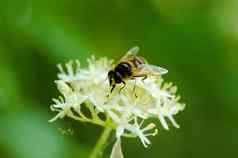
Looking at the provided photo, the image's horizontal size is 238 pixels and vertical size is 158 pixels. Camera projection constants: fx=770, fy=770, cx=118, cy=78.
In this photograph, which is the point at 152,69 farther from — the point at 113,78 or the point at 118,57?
the point at 118,57

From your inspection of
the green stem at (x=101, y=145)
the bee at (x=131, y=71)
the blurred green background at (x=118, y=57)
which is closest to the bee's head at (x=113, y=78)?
the bee at (x=131, y=71)

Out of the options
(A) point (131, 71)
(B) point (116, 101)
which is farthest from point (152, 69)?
(B) point (116, 101)

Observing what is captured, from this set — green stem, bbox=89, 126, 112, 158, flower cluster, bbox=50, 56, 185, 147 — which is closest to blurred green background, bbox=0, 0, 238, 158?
flower cluster, bbox=50, 56, 185, 147

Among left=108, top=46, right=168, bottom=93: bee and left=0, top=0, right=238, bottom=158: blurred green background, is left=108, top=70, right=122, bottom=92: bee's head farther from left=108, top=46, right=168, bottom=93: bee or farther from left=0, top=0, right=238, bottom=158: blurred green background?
left=0, top=0, right=238, bottom=158: blurred green background
